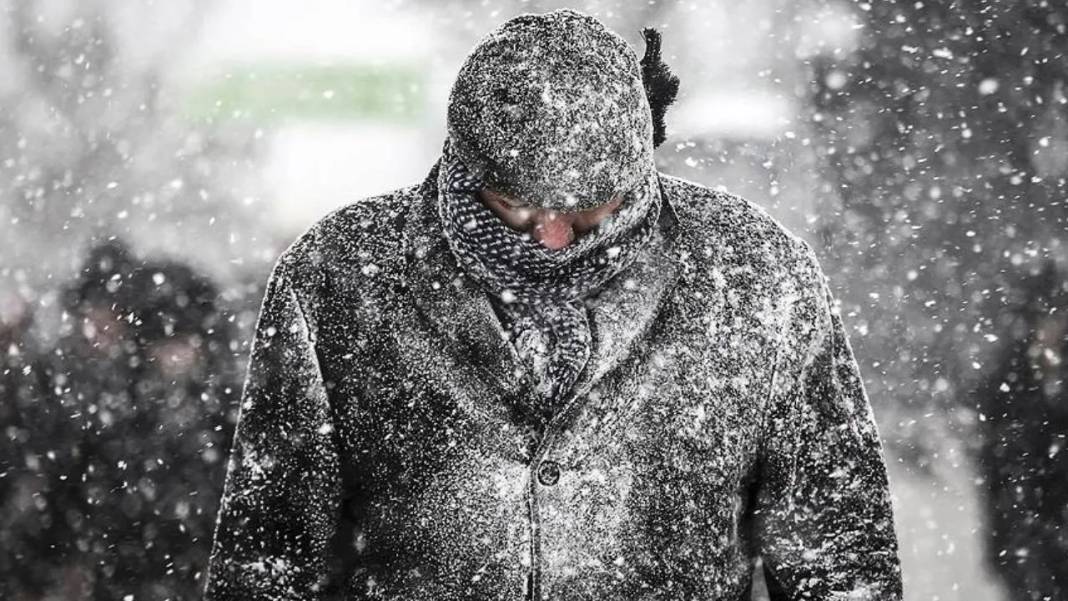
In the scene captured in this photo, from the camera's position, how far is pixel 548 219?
5.56 feet

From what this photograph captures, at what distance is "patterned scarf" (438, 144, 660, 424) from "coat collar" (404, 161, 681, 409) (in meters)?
0.03

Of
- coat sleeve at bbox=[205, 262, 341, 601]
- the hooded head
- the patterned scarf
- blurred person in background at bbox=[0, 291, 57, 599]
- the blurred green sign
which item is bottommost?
coat sleeve at bbox=[205, 262, 341, 601]

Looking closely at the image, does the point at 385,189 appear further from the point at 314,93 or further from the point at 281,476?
the point at 281,476

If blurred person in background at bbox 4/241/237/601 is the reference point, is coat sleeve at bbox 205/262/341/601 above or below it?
below

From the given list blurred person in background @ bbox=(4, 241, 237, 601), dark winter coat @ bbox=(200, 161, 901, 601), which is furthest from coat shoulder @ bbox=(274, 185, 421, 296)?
blurred person in background @ bbox=(4, 241, 237, 601)

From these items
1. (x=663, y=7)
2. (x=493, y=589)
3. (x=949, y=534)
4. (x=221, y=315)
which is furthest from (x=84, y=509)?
(x=493, y=589)

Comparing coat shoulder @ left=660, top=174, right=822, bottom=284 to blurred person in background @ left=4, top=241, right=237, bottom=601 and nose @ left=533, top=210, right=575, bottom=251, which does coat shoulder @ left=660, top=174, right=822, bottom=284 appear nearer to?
nose @ left=533, top=210, right=575, bottom=251

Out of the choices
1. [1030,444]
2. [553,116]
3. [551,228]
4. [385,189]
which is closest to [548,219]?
[551,228]

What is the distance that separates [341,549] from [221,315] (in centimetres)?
439

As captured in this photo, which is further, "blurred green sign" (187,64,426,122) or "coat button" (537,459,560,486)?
"blurred green sign" (187,64,426,122)

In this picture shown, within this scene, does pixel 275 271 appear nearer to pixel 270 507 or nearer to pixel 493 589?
pixel 270 507

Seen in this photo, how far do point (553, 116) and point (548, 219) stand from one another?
0.17 metres

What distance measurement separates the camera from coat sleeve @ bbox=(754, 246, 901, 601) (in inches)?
73.8

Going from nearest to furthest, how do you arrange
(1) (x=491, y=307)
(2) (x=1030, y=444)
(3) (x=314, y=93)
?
(1) (x=491, y=307), (2) (x=1030, y=444), (3) (x=314, y=93)
